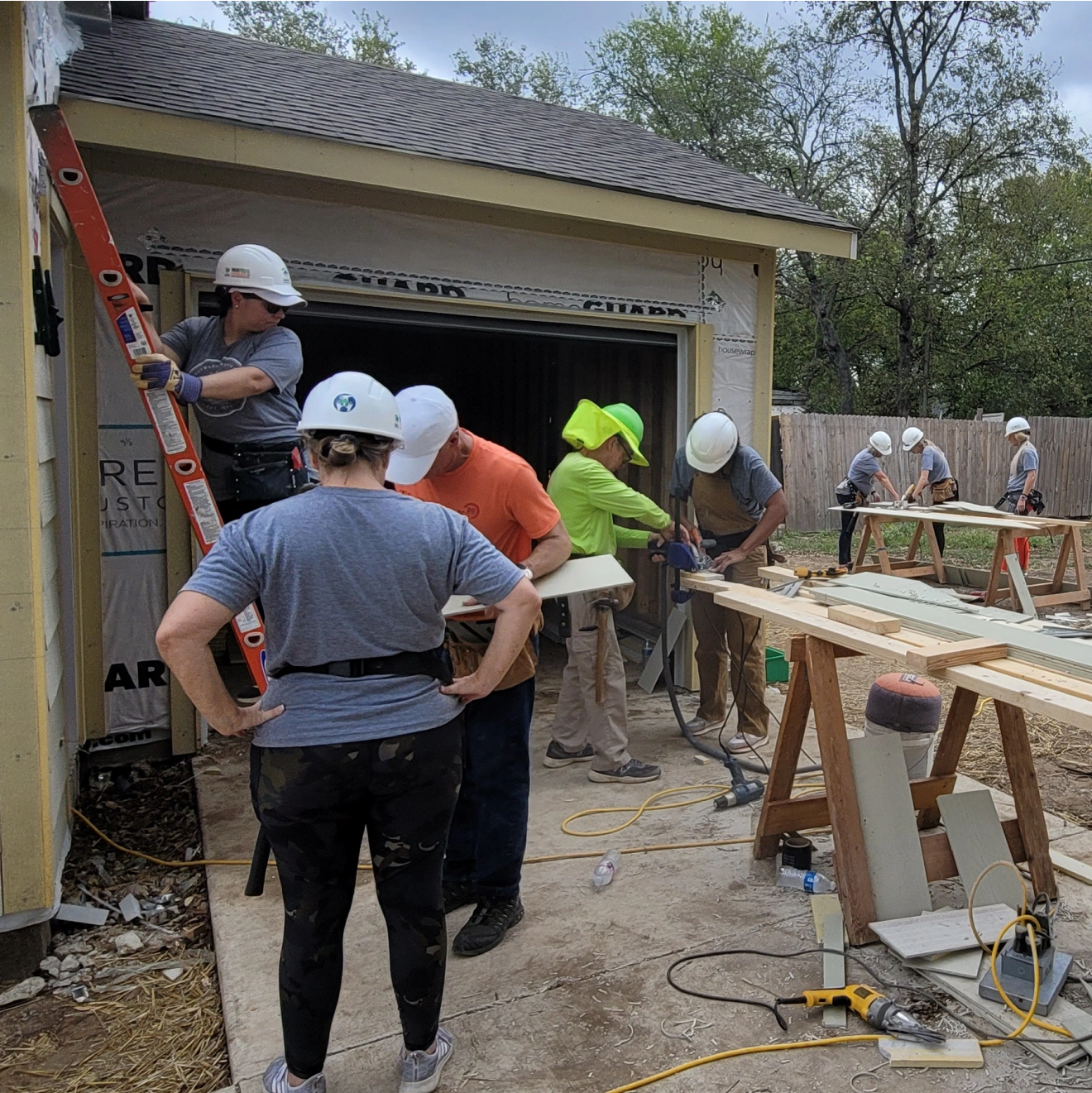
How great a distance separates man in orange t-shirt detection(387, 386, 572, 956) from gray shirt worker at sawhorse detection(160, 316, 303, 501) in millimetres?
956

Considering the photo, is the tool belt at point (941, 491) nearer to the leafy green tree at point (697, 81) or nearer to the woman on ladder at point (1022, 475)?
the woman on ladder at point (1022, 475)

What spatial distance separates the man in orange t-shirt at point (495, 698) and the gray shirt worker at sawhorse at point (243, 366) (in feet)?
3.14

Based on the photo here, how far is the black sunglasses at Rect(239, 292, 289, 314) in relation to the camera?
11.3 ft

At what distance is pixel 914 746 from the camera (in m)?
3.54

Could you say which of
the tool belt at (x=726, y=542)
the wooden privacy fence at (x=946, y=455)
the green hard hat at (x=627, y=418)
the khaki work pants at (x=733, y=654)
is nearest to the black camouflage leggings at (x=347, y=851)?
the green hard hat at (x=627, y=418)

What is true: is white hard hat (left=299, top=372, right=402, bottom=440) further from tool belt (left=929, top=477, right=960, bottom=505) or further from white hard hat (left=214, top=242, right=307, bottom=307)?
tool belt (left=929, top=477, right=960, bottom=505)

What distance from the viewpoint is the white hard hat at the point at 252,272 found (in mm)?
3402

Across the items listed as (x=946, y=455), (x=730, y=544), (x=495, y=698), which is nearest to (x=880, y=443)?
(x=946, y=455)

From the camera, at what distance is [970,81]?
21984 mm

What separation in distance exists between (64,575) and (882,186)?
23899 mm

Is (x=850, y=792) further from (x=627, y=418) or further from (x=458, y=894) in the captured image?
(x=627, y=418)

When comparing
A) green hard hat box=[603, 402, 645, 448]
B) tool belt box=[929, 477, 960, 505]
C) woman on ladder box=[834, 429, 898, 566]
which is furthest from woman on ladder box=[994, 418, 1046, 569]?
green hard hat box=[603, 402, 645, 448]

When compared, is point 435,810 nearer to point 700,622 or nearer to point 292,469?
point 292,469

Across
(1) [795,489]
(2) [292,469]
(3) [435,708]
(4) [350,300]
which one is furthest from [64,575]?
(1) [795,489]
